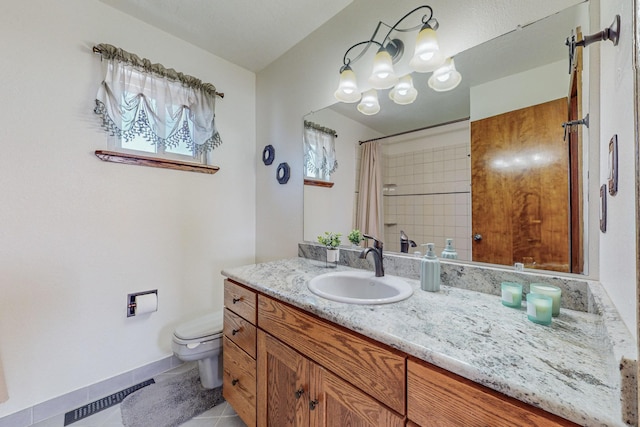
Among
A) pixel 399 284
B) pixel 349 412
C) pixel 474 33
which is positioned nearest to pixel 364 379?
pixel 349 412

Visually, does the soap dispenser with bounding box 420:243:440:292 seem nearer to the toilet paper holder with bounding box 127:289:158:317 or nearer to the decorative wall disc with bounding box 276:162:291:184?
the decorative wall disc with bounding box 276:162:291:184

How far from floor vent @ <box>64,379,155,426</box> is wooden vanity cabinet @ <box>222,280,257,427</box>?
0.69 meters

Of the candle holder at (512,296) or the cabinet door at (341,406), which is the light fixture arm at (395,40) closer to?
the candle holder at (512,296)

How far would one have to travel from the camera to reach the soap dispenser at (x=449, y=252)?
1149mm

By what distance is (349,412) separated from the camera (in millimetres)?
773

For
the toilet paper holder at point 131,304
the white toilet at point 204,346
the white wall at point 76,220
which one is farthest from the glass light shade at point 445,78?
the toilet paper holder at point 131,304

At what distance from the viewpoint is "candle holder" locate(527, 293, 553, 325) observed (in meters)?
0.72

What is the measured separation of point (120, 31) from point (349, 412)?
2.34 meters

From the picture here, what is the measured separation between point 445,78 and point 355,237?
0.92 meters

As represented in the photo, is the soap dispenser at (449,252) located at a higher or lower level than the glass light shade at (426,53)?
lower

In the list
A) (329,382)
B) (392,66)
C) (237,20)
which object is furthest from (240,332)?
(237,20)

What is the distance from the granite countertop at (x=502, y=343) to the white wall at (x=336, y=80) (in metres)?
0.12

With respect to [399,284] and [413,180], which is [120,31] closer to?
[413,180]

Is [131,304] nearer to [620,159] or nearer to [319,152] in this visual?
[319,152]
